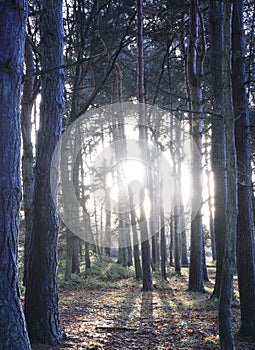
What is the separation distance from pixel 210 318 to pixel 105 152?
1701 centimetres

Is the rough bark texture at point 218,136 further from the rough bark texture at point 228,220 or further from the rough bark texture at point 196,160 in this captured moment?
the rough bark texture at point 228,220

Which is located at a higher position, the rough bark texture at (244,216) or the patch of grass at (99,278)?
the rough bark texture at (244,216)

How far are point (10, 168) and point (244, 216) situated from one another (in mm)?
4563

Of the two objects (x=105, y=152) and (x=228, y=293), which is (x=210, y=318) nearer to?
(x=228, y=293)

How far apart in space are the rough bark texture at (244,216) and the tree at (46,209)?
3.25m

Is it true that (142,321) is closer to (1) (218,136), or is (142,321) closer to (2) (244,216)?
(2) (244,216)

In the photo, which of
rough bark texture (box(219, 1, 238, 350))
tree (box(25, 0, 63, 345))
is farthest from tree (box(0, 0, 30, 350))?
rough bark texture (box(219, 1, 238, 350))

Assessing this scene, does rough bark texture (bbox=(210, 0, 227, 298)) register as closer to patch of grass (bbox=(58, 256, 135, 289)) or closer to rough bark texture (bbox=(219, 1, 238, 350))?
rough bark texture (bbox=(219, 1, 238, 350))

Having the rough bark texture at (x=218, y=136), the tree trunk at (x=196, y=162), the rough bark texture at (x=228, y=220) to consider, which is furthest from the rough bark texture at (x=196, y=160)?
the rough bark texture at (x=228, y=220)

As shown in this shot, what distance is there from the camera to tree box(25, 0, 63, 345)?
5797mm

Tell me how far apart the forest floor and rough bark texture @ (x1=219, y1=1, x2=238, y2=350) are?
1.10 m

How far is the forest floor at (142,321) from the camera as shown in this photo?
6304mm

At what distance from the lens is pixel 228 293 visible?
5.30m

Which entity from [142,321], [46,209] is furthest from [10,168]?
[142,321]
